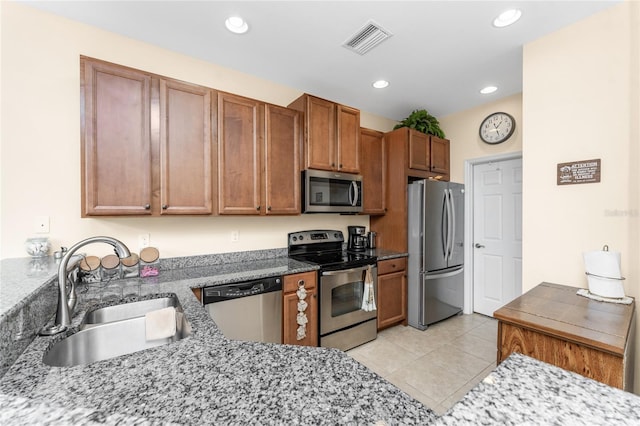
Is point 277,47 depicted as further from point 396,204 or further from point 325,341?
point 325,341

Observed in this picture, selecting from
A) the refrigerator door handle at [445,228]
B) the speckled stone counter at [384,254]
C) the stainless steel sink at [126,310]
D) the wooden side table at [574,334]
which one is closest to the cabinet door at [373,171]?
the speckled stone counter at [384,254]

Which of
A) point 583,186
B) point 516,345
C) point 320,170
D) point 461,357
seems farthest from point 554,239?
point 320,170

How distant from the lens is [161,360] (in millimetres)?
844

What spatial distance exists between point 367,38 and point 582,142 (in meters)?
1.77

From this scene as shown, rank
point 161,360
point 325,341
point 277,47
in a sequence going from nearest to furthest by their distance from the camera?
point 161,360 < point 277,47 < point 325,341

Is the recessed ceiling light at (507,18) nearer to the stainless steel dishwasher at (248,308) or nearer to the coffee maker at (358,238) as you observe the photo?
the coffee maker at (358,238)

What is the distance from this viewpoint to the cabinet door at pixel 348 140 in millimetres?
2820

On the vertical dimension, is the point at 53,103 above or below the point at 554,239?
above

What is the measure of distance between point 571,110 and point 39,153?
151 inches

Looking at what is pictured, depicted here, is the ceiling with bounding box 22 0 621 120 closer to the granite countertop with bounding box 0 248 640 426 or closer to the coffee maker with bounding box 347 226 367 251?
the coffee maker with bounding box 347 226 367 251

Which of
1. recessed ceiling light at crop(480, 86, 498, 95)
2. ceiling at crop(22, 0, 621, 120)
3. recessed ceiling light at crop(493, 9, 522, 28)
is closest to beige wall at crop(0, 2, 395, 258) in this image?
ceiling at crop(22, 0, 621, 120)

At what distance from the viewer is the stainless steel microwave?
2633mm

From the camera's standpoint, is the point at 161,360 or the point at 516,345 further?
the point at 516,345

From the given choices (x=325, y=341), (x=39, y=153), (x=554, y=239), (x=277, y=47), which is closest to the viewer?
(x=39, y=153)
